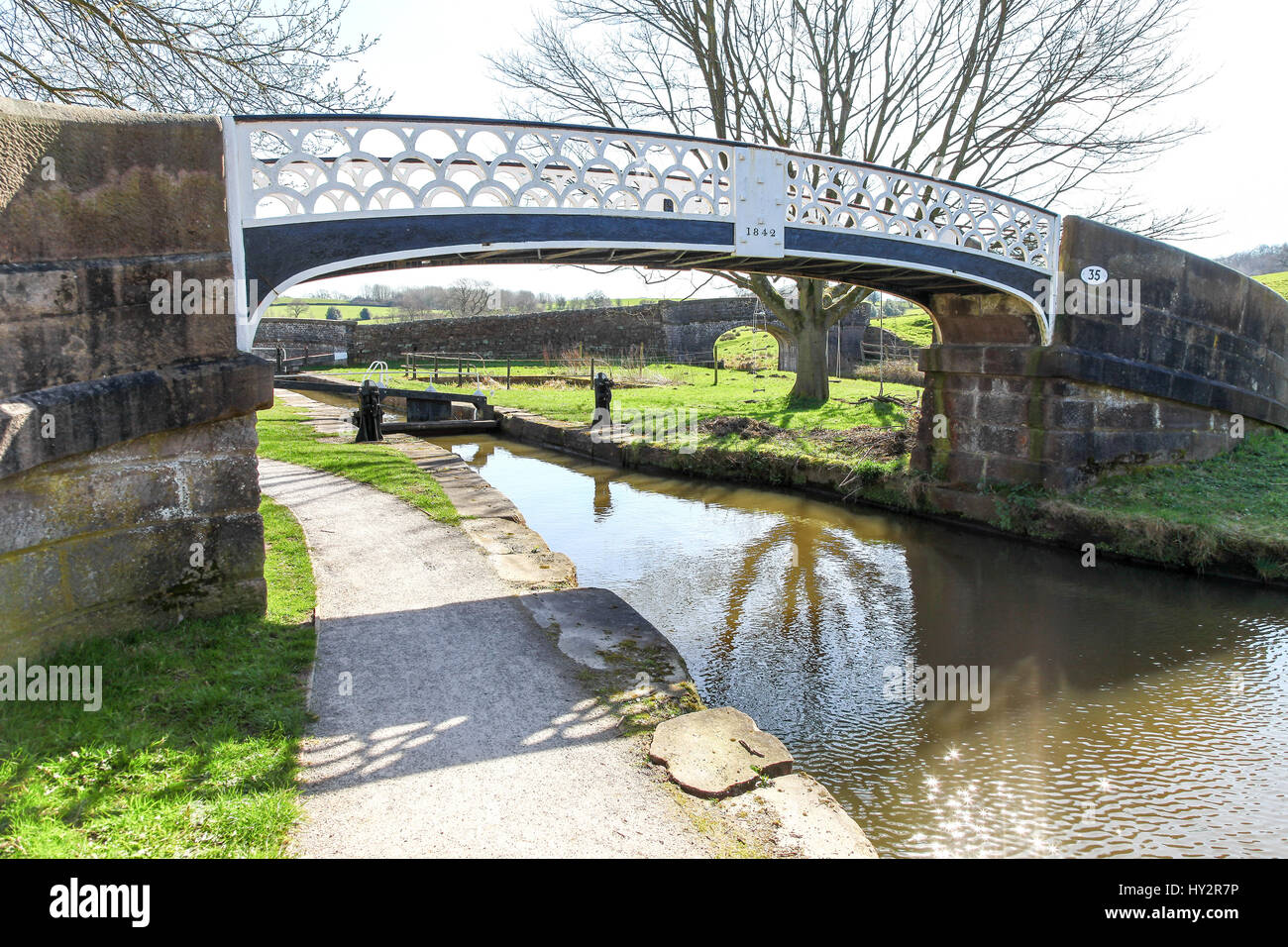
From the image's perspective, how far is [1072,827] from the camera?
3.88 meters

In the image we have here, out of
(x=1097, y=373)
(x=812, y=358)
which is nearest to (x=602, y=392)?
(x=812, y=358)

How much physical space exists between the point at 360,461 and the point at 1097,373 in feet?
30.1

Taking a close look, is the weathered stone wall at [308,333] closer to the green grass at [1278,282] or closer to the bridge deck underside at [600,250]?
the bridge deck underside at [600,250]

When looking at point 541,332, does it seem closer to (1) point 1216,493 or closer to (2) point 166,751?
(1) point 1216,493

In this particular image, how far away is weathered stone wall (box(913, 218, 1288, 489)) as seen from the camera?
934 centimetres

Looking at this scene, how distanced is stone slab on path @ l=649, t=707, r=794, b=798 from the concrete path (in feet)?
0.43

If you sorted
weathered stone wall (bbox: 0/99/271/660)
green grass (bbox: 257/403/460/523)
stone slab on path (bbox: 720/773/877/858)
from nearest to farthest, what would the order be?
stone slab on path (bbox: 720/773/877/858) → weathered stone wall (bbox: 0/99/271/660) → green grass (bbox: 257/403/460/523)

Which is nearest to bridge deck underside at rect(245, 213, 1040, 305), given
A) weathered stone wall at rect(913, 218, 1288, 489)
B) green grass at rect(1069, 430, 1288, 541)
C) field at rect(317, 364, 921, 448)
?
weathered stone wall at rect(913, 218, 1288, 489)

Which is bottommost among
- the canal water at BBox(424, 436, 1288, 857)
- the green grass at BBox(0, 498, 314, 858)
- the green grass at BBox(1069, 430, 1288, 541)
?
the canal water at BBox(424, 436, 1288, 857)

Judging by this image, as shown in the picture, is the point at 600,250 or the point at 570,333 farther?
the point at 570,333

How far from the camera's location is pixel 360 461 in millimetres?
11148

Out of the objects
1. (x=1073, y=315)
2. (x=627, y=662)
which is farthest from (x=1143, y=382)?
(x=627, y=662)

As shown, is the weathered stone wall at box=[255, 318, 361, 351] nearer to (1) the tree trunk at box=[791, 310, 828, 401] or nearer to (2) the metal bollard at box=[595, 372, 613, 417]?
(2) the metal bollard at box=[595, 372, 613, 417]

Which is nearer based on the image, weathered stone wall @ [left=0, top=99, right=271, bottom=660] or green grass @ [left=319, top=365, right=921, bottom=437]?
weathered stone wall @ [left=0, top=99, right=271, bottom=660]
